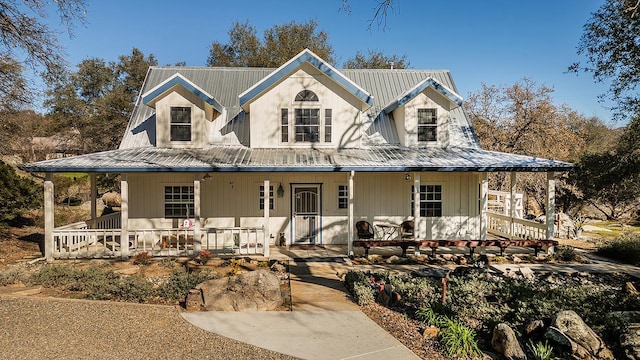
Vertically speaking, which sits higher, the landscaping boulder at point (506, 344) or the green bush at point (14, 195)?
the green bush at point (14, 195)

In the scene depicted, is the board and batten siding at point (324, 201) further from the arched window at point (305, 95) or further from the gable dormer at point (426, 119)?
the arched window at point (305, 95)

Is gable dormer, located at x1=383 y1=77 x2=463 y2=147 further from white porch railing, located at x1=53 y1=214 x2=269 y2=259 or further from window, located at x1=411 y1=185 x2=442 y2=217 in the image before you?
white porch railing, located at x1=53 y1=214 x2=269 y2=259

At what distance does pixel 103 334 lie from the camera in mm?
5914

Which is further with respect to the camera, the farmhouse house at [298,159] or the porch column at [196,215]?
the farmhouse house at [298,159]

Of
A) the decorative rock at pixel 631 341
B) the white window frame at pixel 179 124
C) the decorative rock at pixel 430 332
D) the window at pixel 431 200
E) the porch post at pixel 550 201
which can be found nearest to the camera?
the decorative rock at pixel 631 341

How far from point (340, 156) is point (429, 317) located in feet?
23.2

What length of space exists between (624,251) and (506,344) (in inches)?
406

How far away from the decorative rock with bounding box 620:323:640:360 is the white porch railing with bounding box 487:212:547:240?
26.0 feet

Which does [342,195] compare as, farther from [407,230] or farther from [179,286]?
[179,286]

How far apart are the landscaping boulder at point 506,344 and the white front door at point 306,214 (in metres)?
8.71

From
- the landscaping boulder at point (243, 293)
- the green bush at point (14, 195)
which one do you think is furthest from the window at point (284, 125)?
the green bush at point (14, 195)

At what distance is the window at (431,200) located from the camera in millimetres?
14047

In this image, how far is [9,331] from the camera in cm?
590

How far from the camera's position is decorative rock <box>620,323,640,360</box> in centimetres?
498
